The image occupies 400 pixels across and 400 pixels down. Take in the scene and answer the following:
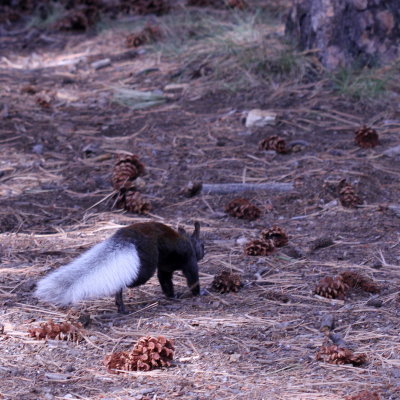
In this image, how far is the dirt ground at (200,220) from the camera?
2.78m

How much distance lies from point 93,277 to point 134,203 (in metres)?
1.66

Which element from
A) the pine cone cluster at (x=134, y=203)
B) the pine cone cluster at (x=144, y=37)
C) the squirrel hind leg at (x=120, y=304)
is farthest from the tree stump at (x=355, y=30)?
the squirrel hind leg at (x=120, y=304)

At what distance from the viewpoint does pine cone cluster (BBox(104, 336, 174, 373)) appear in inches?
109

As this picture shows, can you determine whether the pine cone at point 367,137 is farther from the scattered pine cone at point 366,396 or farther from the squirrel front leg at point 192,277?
the scattered pine cone at point 366,396

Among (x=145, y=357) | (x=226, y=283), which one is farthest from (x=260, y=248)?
(x=145, y=357)

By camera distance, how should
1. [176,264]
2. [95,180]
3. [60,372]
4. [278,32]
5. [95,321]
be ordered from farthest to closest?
[278,32]
[95,180]
[176,264]
[95,321]
[60,372]

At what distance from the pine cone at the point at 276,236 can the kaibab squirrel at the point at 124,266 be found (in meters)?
0.62

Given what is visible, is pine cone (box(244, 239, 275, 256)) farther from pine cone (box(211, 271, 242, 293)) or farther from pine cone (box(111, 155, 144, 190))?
pine cone (box(111, 155, 144, 190))

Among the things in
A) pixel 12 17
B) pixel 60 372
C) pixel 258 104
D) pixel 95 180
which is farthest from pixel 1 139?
pixel 12 17

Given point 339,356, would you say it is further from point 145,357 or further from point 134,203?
point 134,203

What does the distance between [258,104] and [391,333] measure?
12.4 feet

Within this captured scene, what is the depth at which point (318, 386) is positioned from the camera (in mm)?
2641

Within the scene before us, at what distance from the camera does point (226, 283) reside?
3.62 meters

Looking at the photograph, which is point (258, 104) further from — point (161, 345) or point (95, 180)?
point (161, 345)
